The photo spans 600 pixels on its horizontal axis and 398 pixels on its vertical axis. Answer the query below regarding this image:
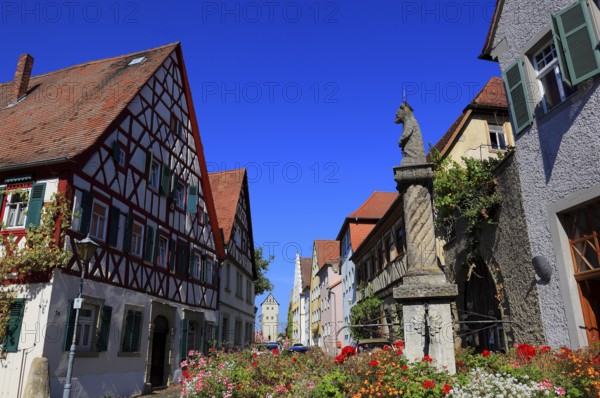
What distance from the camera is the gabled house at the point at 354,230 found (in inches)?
1171

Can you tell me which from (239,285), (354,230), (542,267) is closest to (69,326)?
(542,267)

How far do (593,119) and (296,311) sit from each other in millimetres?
68924

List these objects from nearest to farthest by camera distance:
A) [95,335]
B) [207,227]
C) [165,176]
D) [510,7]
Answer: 1. [510,7]
2. [95,335]
3. [165,176]
4. [207,227]

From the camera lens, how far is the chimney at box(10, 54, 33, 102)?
16562 millimetres

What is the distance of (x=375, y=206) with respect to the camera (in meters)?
31.8

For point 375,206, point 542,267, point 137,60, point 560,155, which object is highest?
point 137,60

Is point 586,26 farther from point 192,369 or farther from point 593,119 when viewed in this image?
point 192,369

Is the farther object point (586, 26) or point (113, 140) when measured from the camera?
point (113, 140)

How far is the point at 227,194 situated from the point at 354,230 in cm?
922

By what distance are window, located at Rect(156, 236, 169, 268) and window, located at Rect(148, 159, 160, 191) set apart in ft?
6.18

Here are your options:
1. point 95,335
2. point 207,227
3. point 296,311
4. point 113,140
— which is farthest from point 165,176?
point 296,311

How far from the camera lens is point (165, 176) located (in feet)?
53.6

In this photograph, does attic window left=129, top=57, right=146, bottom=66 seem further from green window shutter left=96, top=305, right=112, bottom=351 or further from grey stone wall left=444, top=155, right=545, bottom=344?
grey stone wall left=444, top=155, right=545, bottom=344

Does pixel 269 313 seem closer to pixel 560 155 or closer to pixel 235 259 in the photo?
pixel 235 259
